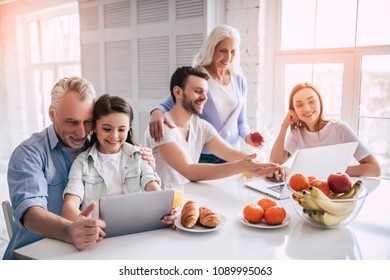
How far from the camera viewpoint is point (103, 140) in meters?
1.12

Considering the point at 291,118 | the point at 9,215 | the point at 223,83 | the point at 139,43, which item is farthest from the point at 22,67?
the point at 291,118

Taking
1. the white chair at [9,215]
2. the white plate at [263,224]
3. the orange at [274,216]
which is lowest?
the white chair at [9,215]

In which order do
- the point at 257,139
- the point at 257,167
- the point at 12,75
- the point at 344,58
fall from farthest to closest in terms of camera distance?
the point at 12,75
the point at 344,58
the point at 257,139
the point at 257,167

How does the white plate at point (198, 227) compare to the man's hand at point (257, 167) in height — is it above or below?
below

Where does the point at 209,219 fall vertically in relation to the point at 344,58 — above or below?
below

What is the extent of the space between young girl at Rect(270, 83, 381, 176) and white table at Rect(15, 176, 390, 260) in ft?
2.10

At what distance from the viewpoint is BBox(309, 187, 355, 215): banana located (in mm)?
882

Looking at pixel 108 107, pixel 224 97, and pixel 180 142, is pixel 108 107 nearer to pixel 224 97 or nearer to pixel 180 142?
pixel 180 142

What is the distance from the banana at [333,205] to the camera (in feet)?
2.89

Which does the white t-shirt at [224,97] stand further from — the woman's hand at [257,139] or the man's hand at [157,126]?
the man's hand at [157,126]

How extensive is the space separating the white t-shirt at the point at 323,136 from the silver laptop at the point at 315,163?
1.10 feet

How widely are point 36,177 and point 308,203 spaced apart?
721mm

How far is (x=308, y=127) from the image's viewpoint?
1.68 m

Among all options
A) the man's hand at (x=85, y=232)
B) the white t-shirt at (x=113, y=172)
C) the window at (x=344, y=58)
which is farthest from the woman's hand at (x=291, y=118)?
the man's hand at (x=85, y=232)
